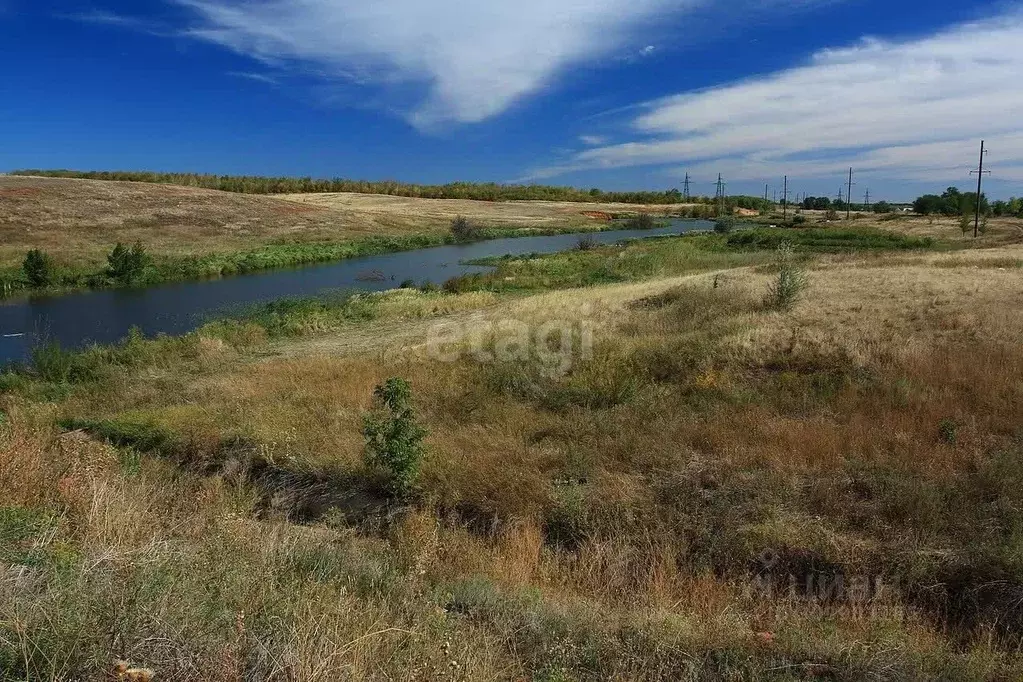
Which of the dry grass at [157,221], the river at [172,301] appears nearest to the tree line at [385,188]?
the dry grass at [157,221]

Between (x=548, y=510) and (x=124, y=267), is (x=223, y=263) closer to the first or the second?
(x=124, y=267)

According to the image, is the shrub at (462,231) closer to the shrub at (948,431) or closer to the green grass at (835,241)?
the green grass at (835,241)

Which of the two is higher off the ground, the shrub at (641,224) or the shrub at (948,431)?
the shrub at (641,224)

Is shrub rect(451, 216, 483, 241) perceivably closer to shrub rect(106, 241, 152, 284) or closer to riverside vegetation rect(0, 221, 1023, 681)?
shrub rect(106, 241, 152, 284)

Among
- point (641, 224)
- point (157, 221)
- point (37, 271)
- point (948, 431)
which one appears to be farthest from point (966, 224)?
point (157, 221)

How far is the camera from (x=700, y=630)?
4.09 meters

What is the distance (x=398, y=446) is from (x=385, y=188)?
113059 mm

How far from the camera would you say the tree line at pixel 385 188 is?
9344cm

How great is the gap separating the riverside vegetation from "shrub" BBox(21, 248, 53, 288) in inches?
721

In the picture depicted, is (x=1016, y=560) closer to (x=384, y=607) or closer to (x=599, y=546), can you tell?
(x=599, y=546)

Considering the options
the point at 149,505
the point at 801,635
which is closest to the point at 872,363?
the point at 801,635

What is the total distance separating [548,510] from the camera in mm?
6672

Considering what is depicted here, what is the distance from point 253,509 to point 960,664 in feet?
20.4

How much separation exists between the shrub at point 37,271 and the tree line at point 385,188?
59.1 m
